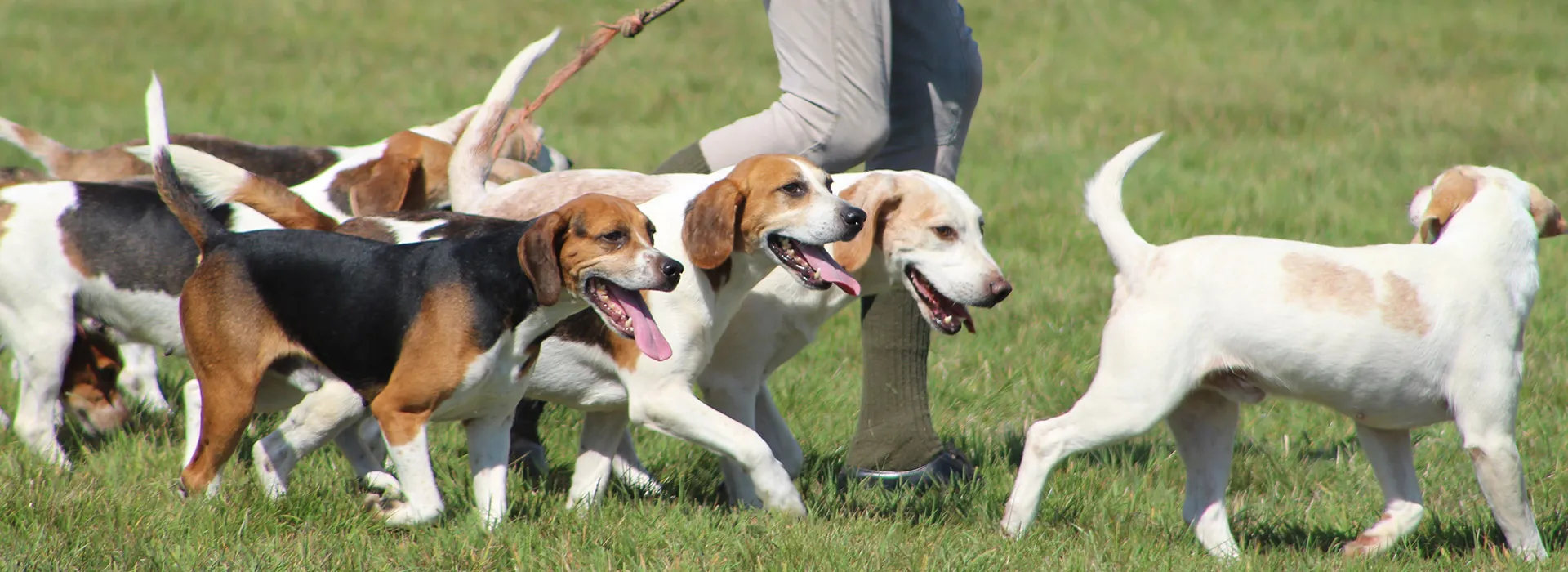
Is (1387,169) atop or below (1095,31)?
atop

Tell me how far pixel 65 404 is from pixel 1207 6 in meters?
15.0

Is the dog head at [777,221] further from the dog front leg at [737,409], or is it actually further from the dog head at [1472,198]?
the dog head at [1472,198]

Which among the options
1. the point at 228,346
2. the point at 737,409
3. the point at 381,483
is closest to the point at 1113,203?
the point at 737,409

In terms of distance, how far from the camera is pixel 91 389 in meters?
5.68

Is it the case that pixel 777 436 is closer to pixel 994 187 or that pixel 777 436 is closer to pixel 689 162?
pixel 689 162

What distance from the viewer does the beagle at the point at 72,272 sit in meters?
5.20

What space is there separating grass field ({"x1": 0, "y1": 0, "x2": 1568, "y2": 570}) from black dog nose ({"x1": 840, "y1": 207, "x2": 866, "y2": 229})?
86 centimetres

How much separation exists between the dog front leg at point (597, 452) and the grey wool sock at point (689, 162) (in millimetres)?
927

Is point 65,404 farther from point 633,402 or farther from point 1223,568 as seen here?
point 1223,568

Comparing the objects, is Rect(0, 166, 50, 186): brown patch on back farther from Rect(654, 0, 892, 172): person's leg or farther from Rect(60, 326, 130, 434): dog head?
Rect(654, 0, 892, 172): person's leg

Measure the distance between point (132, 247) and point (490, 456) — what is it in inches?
66.6

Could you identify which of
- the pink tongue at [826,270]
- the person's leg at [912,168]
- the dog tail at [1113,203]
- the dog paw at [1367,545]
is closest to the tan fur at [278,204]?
the pink tongue at [826,270]

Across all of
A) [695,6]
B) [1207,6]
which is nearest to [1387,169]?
[1207,6]

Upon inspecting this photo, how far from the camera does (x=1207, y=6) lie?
18.1 meters
